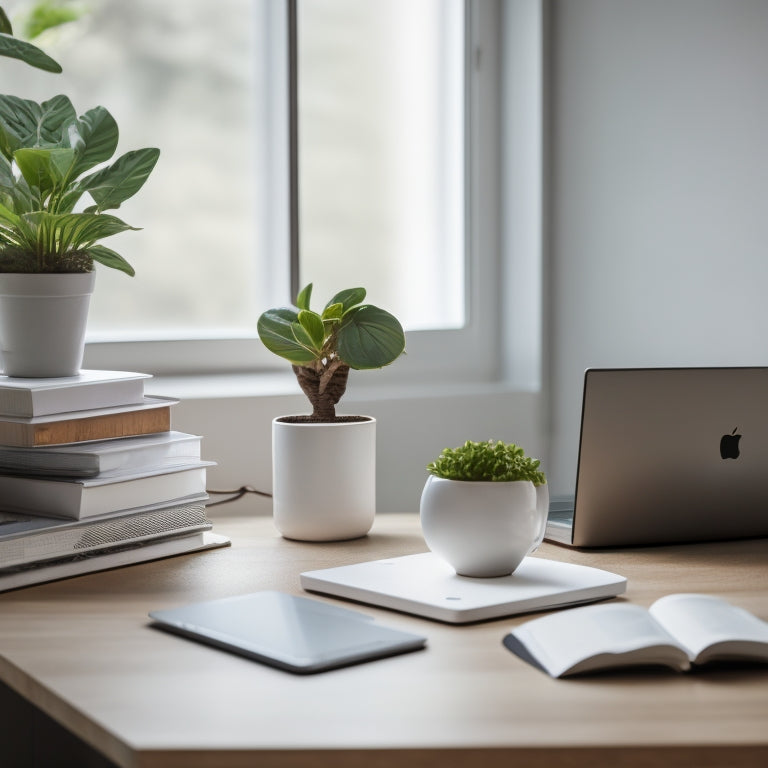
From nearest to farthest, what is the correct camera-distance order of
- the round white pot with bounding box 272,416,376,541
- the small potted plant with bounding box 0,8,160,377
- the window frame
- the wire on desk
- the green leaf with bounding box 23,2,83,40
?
the small potted plant with bounding box 0,8,160,377 < the round white pot with bounding box 272,416,376,541 < the green leaf with bounding box 23,2,83,40 < the wire on desk < the window frame

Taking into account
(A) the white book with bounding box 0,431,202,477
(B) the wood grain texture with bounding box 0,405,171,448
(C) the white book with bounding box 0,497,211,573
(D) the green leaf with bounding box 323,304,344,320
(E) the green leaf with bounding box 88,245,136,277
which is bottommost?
(C) the white book with bounding box 0,497,211,573

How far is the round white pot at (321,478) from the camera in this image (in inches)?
54.5

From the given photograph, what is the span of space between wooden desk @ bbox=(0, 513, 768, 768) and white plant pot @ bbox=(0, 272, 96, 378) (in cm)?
30

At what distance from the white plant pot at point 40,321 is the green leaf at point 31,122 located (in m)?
0.16

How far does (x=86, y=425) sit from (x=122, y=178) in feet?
0.98

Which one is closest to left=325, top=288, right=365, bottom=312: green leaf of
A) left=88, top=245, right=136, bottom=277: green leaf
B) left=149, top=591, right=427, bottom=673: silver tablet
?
left=88, top=245, right=136, bottom=277: green leaf

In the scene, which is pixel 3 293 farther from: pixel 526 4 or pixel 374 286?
pixel 526 4

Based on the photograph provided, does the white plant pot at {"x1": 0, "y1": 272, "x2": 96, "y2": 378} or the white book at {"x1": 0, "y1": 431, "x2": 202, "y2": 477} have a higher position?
the white plant pot at {"x1": 0, "y1": 272, "x2": 96, "y2": 378}

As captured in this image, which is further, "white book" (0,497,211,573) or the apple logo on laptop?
the apple logo on laptop

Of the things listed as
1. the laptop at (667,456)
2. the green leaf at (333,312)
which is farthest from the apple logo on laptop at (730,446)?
the green leaf at (333,312)

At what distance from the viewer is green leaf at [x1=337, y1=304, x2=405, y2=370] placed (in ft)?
4.44

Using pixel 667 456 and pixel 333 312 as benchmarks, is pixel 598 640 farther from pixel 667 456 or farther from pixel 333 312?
pixel 333 312

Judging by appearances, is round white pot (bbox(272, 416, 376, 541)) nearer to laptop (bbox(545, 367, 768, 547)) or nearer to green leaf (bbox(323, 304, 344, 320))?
green leaf (bbox(323, 304, 344, 320))

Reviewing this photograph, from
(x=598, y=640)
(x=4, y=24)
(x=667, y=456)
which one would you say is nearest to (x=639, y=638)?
(x=598, y=640)
